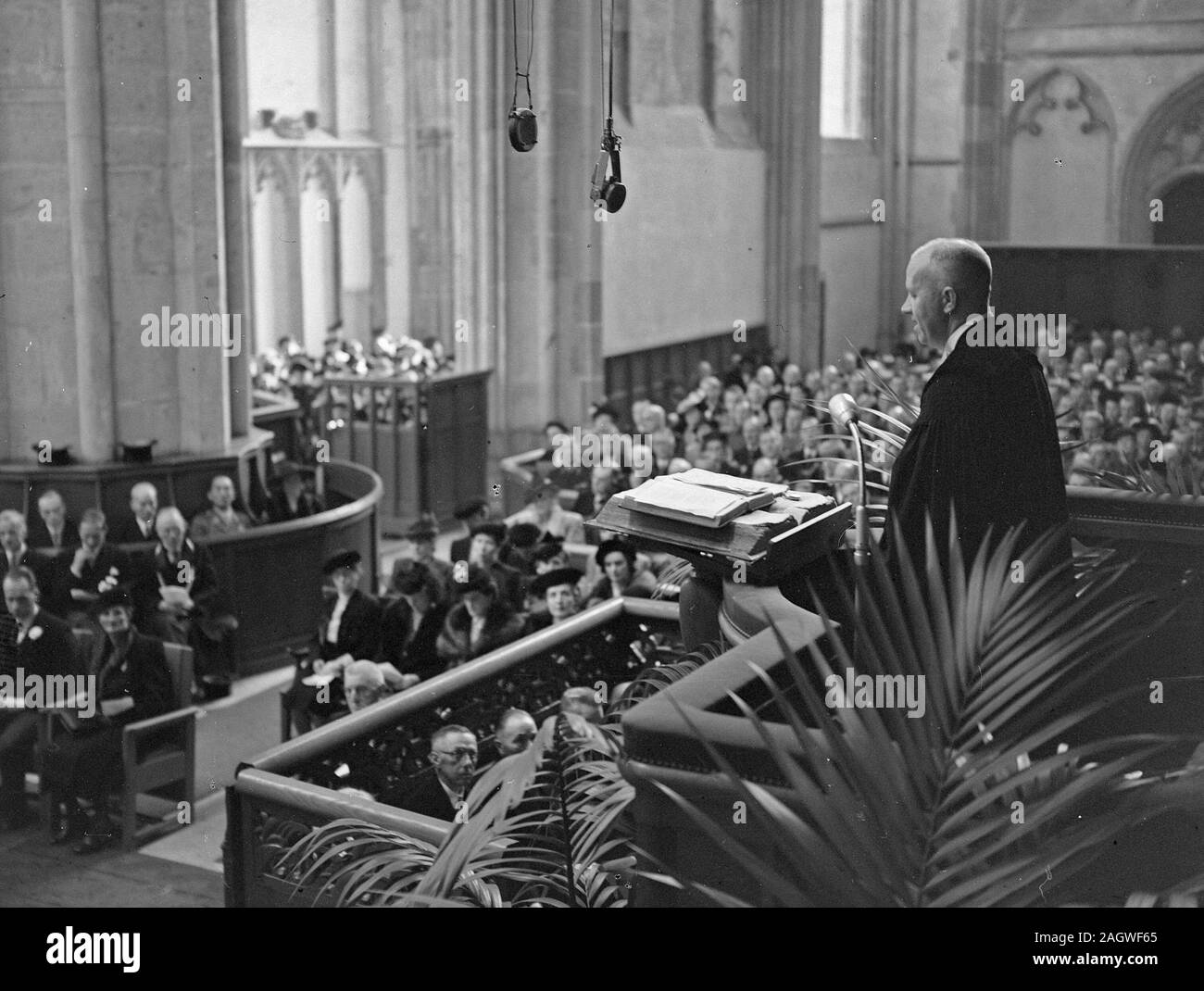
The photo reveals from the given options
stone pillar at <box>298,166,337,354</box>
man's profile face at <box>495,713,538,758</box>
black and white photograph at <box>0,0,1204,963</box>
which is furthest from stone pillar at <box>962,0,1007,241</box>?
man's profile face at <box>495,713,538,758</box>

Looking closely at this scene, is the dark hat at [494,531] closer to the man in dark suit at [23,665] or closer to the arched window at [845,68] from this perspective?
the man in dark suit at [23,665]

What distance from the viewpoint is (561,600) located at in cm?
819

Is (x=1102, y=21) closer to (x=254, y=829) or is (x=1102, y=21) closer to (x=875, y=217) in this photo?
(x=875, y=217)

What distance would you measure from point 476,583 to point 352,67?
15045mm

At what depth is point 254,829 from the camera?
→ 16.7ft

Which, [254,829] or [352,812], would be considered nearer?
[352,812]

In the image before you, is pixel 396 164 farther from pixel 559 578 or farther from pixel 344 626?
pixel 559 578

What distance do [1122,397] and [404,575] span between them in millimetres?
8250

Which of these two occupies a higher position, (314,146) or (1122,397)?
(314,146)

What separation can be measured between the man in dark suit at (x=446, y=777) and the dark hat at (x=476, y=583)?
8.63 ft

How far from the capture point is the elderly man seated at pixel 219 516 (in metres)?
10.6

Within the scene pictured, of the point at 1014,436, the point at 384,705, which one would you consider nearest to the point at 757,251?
the point at 384,705

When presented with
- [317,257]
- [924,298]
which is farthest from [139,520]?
[317,257]

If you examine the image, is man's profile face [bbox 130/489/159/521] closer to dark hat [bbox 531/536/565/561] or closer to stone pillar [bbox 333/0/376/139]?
dark hat [bbox 531/536/565/561]
